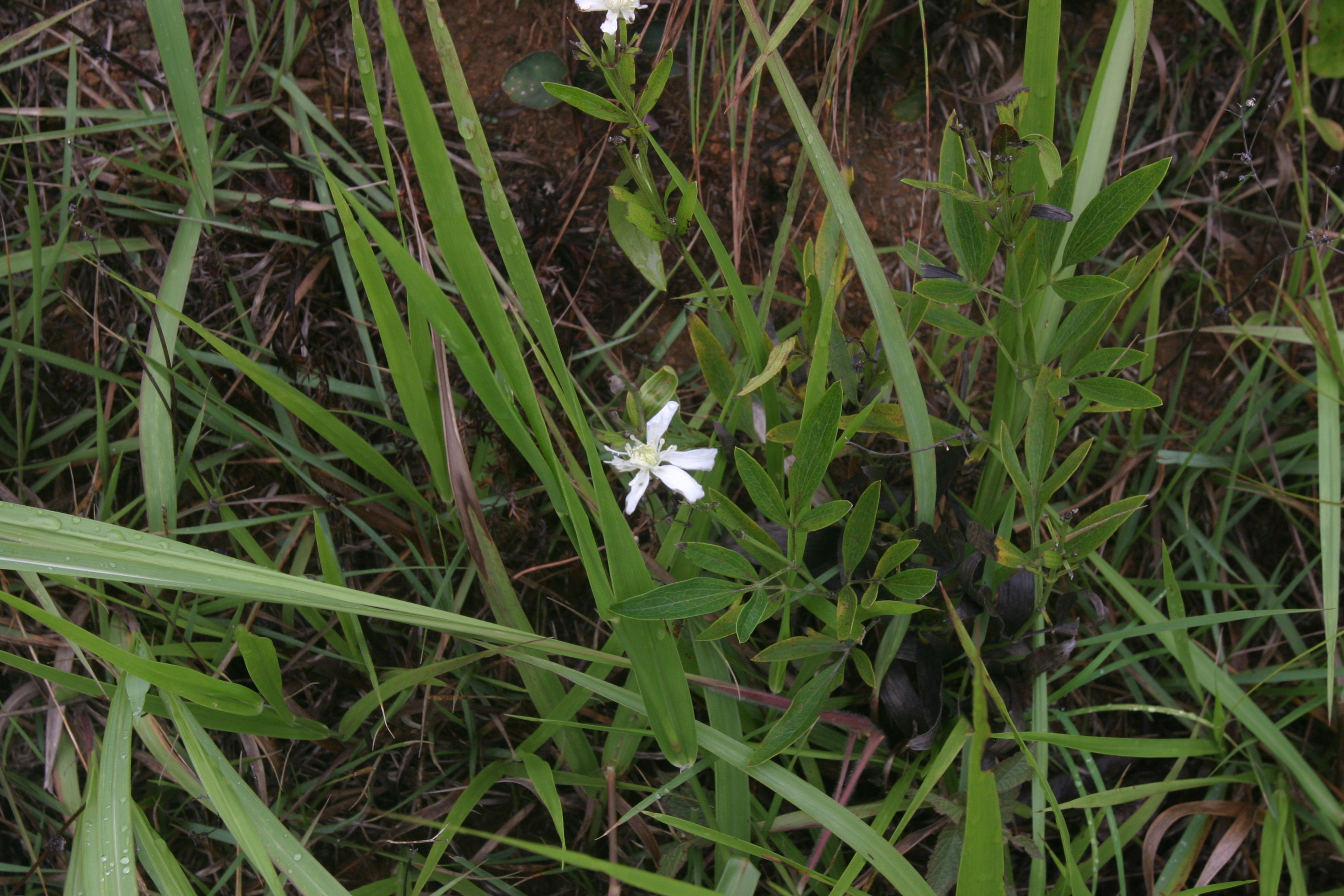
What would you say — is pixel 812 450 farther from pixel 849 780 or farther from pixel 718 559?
pixel 849 780

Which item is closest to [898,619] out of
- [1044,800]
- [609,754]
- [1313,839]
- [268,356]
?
[1044,800]

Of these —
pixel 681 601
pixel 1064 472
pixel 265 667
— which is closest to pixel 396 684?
pixel 265 667

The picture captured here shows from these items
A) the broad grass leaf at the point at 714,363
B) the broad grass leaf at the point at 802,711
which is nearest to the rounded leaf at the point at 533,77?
the broad grass leaf at the point at 714,363

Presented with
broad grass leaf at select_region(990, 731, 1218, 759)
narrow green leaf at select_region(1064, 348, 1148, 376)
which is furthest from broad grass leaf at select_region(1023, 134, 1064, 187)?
broad grass leaf at select_region(990, 731, 1218, 759)

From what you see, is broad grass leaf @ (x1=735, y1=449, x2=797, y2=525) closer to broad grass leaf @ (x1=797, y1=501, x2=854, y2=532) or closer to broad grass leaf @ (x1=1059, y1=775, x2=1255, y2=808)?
broad grass leaf @ (x1=797, y1=501, x2=854, y2=532)

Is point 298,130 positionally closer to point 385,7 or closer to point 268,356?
point 268,356

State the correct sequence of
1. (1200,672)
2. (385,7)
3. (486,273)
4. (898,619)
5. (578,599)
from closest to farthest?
(385,7), (486,273), (898,619), (1200,672), (578,599)
